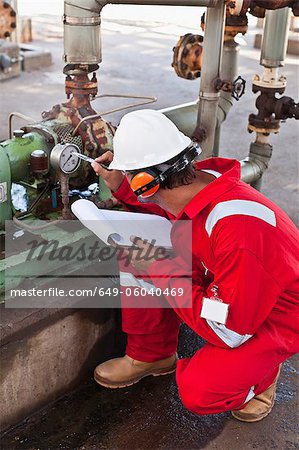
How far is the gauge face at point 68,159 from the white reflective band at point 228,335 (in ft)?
2.47

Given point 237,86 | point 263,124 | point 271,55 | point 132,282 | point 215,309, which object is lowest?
point 132,282

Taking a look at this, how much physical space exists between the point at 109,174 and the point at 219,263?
639 mm

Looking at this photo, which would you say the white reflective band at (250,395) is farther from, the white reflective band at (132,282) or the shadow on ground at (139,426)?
the white reflective band at (132,282)

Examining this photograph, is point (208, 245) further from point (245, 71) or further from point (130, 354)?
point (245, 71)

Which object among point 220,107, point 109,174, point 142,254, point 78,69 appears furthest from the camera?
point 220,107

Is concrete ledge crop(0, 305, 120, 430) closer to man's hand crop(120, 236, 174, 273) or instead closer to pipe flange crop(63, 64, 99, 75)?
man's hand crop(120, 236, 174, 273)

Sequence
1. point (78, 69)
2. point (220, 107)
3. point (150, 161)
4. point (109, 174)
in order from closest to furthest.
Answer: point (150, 161) < point (109, 174) < point (78, 69) < point (220, 107)

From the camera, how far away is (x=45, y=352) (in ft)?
6.48

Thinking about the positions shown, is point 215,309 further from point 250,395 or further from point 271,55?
point 271,55

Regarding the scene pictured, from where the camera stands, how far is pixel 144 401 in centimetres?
207

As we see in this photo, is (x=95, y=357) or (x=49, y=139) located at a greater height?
(x=49, y=139)

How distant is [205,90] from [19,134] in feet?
3.03

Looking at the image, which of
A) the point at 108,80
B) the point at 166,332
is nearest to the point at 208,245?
the point at 166,332

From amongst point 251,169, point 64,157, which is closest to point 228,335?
point 64,157
